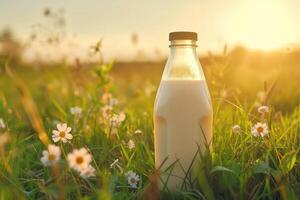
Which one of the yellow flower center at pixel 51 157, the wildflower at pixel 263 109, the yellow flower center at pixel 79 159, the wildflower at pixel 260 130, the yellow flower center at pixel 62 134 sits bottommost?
the wildflower at pixel 260 130

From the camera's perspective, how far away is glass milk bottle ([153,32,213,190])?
2361mm

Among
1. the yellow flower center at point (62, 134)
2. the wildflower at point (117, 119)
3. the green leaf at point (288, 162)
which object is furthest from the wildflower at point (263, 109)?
the yellow flower center at point (62, 134)

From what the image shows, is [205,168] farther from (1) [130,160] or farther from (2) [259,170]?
(1) [130,160]

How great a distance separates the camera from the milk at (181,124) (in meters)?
2.36

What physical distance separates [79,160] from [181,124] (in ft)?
2.31

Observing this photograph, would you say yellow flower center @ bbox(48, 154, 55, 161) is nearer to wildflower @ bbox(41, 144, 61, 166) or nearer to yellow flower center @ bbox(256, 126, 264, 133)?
wildflower @ bbox(41, 144, 61, 166)

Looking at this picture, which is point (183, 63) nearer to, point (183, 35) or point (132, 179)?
point (183, 35)

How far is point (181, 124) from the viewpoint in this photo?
236 centimetres

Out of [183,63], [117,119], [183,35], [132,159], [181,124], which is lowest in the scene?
[132,159]

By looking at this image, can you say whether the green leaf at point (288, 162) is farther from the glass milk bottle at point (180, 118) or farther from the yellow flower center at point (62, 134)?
the yellow flower center at point (62, 134)

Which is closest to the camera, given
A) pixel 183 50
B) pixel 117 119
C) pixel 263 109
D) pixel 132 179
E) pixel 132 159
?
pixel 132 179

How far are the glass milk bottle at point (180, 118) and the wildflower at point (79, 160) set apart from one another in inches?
24.4

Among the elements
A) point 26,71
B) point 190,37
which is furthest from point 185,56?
point 26,71

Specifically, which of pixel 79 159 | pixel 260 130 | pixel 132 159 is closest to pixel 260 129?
pixel 260 130
